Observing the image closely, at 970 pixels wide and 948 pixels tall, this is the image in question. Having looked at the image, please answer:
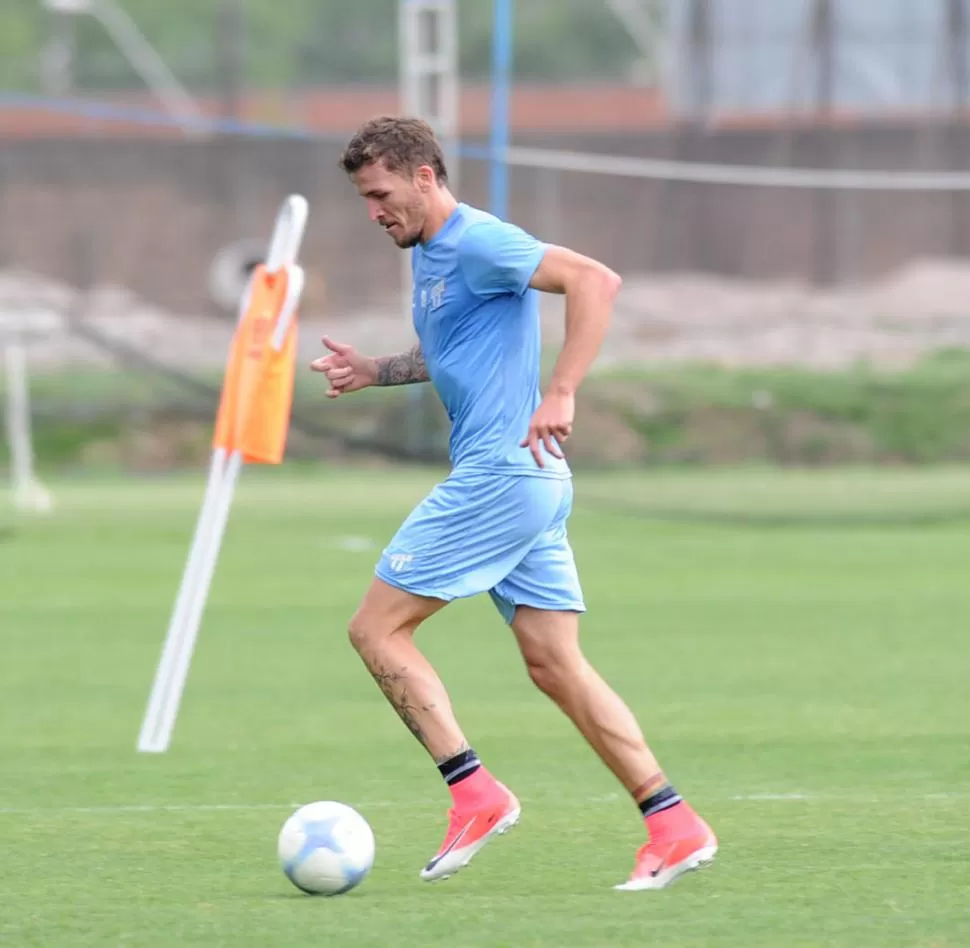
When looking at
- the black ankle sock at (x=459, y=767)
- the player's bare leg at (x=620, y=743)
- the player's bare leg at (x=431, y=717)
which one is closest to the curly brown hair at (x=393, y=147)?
the player's bare leg at (x=431, y=717)

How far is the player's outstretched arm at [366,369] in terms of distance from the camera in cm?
710

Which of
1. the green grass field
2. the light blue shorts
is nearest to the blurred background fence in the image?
the green grass field

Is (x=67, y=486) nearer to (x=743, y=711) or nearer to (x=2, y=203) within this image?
(x=2, y=203)

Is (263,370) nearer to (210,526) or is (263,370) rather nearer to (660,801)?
(210,526)

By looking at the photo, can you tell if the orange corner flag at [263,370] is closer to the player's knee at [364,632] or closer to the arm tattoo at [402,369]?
the arm tattoo at [402,369]

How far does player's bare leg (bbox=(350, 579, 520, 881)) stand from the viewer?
257 inches

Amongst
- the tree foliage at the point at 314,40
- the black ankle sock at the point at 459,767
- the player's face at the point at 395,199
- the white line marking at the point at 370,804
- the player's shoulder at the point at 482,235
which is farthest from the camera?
the tree foliage at the point at 314,40

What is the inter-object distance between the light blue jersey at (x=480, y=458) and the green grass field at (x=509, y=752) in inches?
35.4

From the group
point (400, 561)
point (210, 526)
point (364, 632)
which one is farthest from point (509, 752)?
point (400, 561)

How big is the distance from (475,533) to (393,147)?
112 centimetres

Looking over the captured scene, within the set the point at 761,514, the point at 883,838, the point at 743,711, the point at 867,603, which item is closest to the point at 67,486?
the point at 761,514

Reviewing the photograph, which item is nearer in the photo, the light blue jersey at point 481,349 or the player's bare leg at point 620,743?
the player's bare leg at point 620,743

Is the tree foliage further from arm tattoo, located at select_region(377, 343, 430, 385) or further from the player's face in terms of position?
the player's face

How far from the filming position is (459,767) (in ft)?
21.6
